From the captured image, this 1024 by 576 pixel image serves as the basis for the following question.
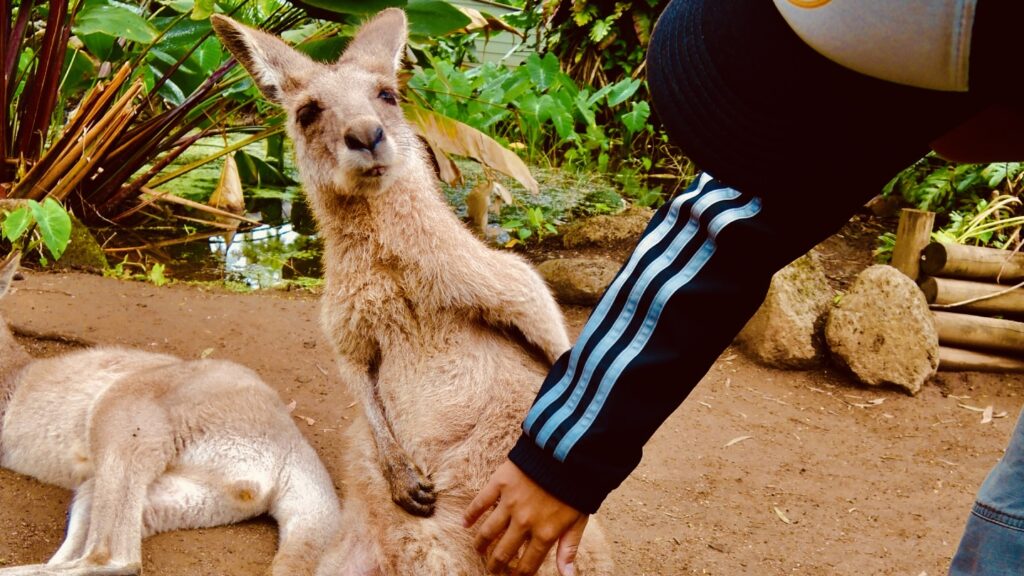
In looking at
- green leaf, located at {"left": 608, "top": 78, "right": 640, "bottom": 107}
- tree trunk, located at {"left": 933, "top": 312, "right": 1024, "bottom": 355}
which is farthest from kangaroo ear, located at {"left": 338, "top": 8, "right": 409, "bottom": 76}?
green leaf, located at {"left": 608, "top": 78, "right": 640, "bottom": 107}

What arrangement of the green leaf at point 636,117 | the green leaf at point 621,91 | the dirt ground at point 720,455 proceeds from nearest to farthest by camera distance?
the dirt ground at point 720,455 < the green leaf at point 621,91 < the green leaf at point 636,117

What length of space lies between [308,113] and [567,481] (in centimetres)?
201

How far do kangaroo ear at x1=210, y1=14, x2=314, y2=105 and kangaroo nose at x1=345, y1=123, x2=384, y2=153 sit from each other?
1.83 ft

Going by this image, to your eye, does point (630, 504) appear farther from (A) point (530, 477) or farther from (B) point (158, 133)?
(B) point (158, 133)

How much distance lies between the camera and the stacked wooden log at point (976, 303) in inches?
213

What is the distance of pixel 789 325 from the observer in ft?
17.3

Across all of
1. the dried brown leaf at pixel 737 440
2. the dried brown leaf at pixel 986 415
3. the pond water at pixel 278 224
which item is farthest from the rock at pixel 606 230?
the dried brown leaf at pixel 986 415

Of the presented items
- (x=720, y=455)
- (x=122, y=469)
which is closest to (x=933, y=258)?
(x=720, y=455)

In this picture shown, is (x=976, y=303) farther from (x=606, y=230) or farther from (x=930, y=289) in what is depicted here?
(x=606, y=230)

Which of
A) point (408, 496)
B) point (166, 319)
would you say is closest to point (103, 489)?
point (408, 496)

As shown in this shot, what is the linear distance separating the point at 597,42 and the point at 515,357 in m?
7.55

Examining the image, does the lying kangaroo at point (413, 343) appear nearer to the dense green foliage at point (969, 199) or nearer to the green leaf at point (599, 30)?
the dense green foliage at point (969, 199)

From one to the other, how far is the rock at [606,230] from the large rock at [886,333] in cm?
189

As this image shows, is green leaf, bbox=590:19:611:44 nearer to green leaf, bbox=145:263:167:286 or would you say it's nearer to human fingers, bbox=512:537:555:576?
green leaf, bbox=145:263:167:286
